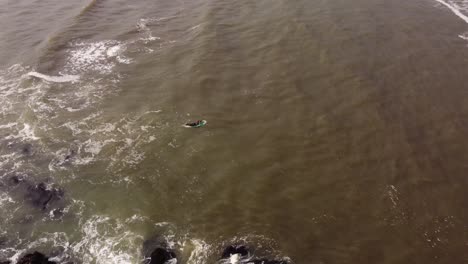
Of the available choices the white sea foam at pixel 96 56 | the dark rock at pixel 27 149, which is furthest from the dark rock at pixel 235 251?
the white sea foam at pixel 96 56

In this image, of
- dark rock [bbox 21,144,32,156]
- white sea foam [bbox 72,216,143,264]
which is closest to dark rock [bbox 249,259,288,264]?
white sea foam [bbox 72,216,143,264]

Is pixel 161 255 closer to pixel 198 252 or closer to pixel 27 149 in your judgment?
pixel 198 252

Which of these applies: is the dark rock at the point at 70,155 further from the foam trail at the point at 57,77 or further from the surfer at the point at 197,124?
the foam trail at the point at 57,77

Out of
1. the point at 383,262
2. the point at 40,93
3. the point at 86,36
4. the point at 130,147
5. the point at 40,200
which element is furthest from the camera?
the point at 86,36

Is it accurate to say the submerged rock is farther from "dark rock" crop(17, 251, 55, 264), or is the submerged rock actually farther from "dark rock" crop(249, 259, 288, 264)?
"dark rock" crop(17, 251, 55, 264)

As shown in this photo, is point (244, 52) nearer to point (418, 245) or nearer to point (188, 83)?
point (188, 83)

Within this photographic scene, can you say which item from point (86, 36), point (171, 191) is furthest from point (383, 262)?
point (86, 36)

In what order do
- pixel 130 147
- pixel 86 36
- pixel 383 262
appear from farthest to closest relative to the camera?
pixel 86 36 → pixel 130 147 → pixel 383 262

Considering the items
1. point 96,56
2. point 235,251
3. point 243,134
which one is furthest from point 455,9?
point 96,56
